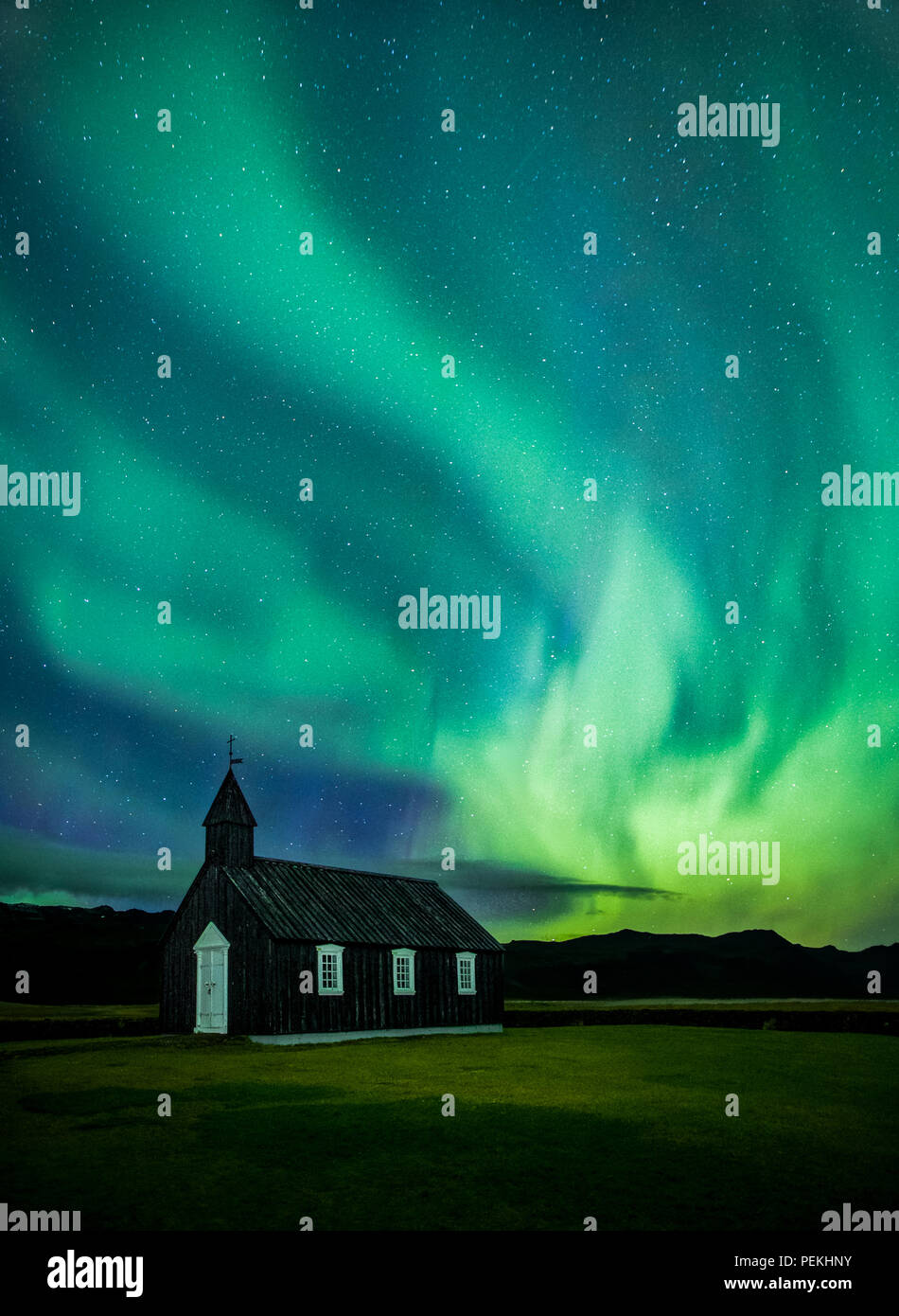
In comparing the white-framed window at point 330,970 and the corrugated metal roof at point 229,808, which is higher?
the corrugated metal roof at point 229,808

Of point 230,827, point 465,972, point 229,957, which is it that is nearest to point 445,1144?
point 229,957

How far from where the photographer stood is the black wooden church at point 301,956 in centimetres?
3491

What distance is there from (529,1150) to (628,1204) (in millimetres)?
3136

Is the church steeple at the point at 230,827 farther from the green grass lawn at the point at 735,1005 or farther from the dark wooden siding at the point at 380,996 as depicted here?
the green grass lawn at the point at 735,1005

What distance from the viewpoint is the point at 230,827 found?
37875 mm

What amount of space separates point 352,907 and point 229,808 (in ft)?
21.6

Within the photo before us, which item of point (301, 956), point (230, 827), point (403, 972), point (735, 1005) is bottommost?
point (735, 1005)

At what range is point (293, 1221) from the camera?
1080 cm

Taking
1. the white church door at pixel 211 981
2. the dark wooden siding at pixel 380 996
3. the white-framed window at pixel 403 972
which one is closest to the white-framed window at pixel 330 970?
the dark wooden siding at pixel 380 996

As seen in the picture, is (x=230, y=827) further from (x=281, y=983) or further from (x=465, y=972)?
(x=465, y=972)

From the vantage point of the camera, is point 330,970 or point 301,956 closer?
point 301,956

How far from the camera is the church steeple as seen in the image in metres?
37.8

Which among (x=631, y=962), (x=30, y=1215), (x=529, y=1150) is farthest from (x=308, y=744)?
(x=631, y=962)

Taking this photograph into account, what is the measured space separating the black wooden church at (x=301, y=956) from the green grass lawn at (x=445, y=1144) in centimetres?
792
